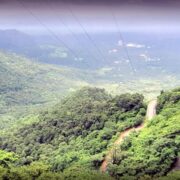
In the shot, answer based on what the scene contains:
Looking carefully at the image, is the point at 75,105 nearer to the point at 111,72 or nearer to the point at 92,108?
the point at 92,108

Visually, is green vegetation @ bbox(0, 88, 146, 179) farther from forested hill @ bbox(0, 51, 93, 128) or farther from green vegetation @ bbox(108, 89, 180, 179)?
forested hill @ bbox(0, 51, 93, 128)

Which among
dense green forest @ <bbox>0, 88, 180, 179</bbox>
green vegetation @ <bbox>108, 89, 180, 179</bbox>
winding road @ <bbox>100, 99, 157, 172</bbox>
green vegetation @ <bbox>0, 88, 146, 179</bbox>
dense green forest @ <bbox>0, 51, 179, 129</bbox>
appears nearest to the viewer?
dense green forest @ <bbox>0, 88, 180, 179</bbox>

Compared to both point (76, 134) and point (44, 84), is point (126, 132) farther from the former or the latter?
point (44, 84)

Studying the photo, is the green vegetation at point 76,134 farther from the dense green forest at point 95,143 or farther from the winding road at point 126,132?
the winding road at point 126,132

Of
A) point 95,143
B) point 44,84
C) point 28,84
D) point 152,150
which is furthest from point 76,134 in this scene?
point 44,84

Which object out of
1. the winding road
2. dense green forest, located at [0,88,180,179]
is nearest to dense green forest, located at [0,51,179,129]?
dense green forest, located at [0,88,180,179]

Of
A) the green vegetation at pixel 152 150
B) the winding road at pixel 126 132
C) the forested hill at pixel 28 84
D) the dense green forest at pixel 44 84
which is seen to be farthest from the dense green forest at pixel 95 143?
the dense green forest at pixel 44 84

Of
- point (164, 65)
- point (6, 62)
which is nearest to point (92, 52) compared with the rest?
point (164, 65)

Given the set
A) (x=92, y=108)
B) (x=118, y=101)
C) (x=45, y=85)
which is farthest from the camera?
(x=45, y=85)
